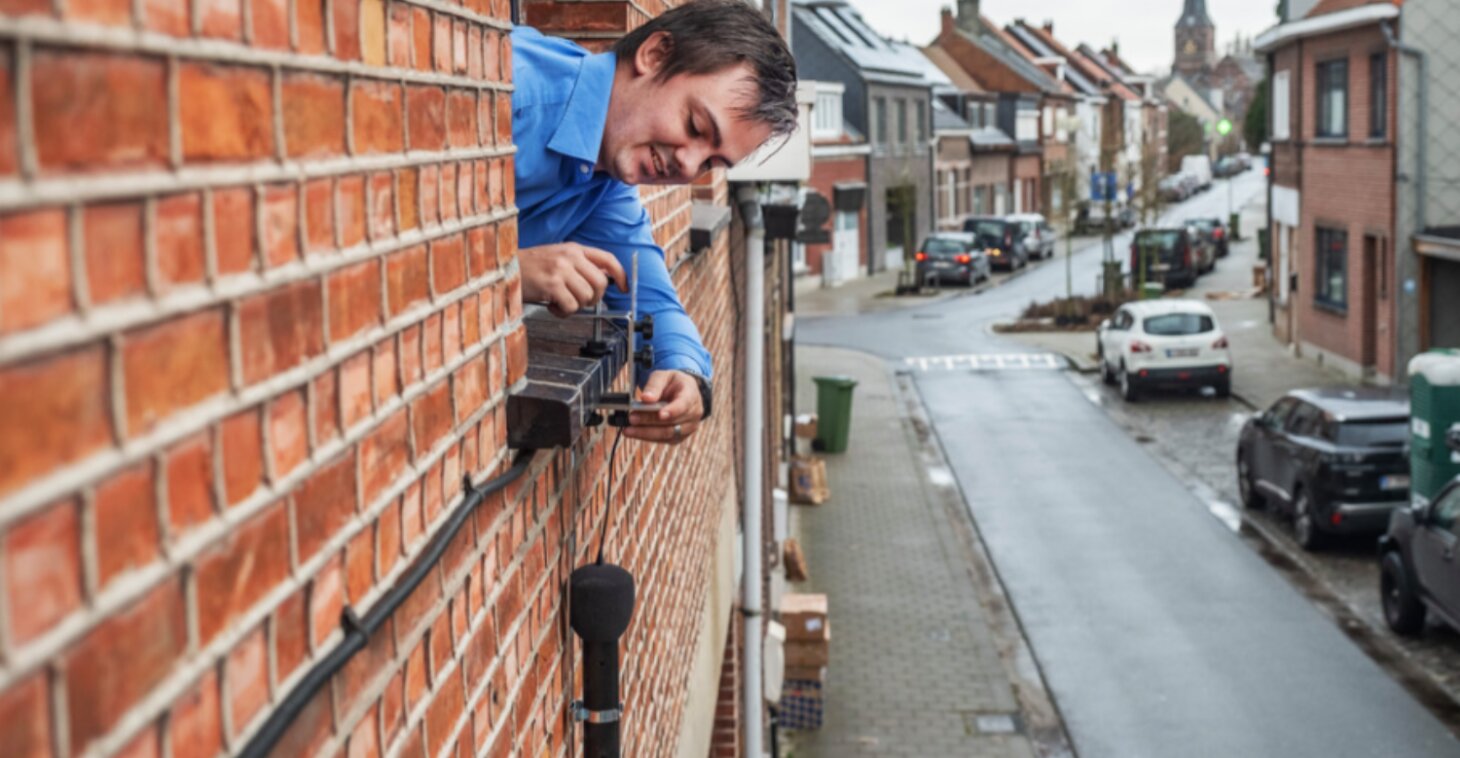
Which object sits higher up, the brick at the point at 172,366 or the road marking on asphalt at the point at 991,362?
the brick at the point at 172,366

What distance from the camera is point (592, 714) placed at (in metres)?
3.14

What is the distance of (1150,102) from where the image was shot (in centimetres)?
9781

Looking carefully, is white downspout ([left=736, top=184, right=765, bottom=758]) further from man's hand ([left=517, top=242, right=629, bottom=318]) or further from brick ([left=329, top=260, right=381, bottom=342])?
brick ([left=329, top=260, right=381, bottom=342])

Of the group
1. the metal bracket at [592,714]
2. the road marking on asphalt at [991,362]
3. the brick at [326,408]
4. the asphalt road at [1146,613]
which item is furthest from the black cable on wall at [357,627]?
the road marking on asphalt at [991,362]

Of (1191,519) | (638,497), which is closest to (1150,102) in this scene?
(1191,519)

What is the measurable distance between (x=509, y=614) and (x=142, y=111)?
1456 mm

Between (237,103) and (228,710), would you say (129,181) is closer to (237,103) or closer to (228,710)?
(237,103)

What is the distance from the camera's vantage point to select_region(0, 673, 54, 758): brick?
0.98 metres

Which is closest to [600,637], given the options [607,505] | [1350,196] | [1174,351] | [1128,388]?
[607,505]

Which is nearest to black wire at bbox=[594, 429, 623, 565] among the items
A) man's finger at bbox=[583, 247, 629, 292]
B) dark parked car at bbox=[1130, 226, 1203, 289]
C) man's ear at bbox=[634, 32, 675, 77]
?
man's finger at bbox=[583, 247, 629, 292]

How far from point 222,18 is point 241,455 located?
1.12 feet

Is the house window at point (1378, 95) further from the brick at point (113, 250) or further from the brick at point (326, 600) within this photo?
the brick at point (113, 250)

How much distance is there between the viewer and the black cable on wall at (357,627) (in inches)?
56.5

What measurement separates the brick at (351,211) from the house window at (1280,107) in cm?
3149
